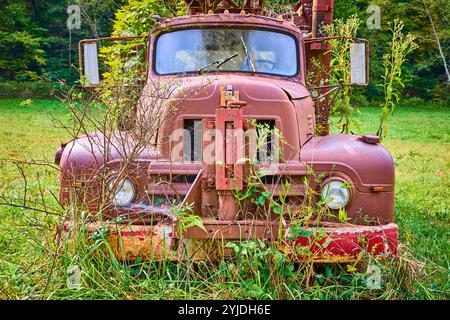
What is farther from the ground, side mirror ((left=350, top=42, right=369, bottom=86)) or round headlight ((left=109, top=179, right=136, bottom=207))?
side mirror ((left=350, top=42, right=369, bottom=86))

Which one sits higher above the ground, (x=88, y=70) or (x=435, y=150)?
(x=88, y=70)

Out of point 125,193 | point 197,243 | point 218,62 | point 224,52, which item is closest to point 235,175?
point 197,243

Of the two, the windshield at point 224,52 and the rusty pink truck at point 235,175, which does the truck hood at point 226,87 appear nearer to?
the rusty pink truck at point 235,175

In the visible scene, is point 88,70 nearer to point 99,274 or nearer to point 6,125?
point 99,274

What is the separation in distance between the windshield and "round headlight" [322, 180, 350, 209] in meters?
1.75

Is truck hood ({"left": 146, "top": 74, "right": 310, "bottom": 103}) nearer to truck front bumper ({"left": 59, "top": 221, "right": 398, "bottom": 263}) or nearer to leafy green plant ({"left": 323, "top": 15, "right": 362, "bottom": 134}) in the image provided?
truck front bumper ({"left": 59, "top": 221, "right": 398, "bottom": 263})

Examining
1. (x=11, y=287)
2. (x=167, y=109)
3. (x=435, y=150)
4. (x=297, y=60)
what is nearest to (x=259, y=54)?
(x=297, y=60)

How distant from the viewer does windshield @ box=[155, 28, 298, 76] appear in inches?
260

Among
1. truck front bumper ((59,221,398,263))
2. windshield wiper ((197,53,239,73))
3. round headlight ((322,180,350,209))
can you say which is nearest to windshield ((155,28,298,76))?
windshield wiper ((197,53,239,73))

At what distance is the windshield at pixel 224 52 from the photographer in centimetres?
661

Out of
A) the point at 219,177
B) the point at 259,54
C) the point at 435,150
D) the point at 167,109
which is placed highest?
the point at 259,54

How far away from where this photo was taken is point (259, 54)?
22.1 ft

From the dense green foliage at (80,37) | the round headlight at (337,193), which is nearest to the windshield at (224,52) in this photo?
the round headlight at (337,193)

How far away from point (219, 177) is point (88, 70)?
2.64 meters
